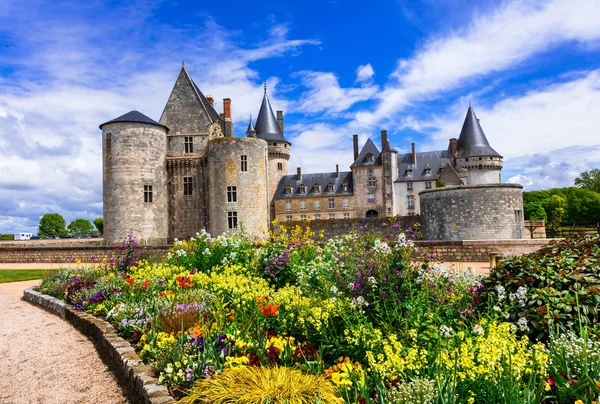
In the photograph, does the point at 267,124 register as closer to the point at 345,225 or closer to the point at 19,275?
the point at 345,225

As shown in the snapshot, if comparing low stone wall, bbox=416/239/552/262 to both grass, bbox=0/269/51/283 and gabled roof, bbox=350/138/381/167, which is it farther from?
gabled roof, bbox=350/138/381/167

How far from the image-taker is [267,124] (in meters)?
46.9

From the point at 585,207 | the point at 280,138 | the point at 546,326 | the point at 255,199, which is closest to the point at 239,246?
the point at 546,326

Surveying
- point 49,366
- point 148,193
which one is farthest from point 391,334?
point 148,193

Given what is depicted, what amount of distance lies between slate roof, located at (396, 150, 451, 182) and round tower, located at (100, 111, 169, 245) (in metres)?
28.0

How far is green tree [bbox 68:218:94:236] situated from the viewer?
248ft

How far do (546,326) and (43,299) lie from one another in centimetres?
939

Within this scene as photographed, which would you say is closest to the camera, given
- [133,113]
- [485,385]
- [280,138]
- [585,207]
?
[485,385]

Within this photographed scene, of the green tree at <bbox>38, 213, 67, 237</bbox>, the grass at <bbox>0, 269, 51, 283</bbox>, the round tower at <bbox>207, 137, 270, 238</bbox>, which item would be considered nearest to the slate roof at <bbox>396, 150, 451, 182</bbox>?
the round tower at <bbox>207, 137, 270, 238</bbox>

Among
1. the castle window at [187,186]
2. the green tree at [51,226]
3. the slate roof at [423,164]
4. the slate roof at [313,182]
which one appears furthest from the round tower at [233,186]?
the green tree at [51,226]

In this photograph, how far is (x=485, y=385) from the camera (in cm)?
281

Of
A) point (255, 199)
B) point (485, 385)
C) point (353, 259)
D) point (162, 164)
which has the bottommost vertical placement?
point (485, 385)

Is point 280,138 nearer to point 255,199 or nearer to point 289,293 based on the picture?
point 255,199

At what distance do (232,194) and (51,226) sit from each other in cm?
5670
